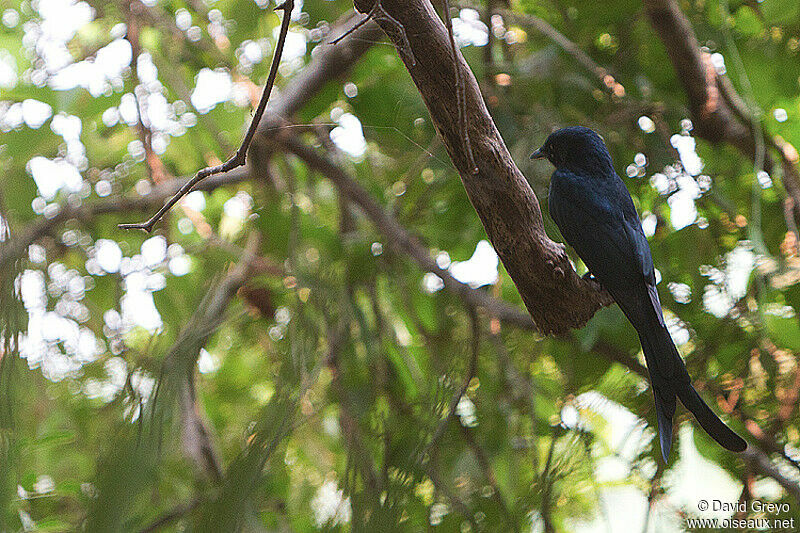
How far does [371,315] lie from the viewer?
1.56 m

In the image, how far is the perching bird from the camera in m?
0.42

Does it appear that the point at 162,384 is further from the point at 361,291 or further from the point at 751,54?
the point at 751,54

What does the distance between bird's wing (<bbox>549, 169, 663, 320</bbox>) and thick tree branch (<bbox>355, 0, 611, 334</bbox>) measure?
2 cm

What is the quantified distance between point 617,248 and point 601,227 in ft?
0.06

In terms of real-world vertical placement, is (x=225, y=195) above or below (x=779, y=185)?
below

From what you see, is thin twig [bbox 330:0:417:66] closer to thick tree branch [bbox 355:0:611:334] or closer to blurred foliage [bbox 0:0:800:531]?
thick tree branch [bbox 355:0:611:334]

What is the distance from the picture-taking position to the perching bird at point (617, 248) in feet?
1.36

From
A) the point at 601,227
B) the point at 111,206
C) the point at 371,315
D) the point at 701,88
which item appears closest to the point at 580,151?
the point at 601,227

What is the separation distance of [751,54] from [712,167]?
0.94 ft

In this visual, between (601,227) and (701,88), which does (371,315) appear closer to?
(701,88)

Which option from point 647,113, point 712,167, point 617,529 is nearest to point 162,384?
point 617,529

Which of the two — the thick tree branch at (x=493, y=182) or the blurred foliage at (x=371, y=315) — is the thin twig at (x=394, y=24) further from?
the blurred foliage at (x=371, y=315)

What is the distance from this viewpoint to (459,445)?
1.06 m

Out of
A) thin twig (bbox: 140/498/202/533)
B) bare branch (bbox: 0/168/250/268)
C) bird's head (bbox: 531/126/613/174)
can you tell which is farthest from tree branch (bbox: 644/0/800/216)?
thin twig (bbox: 140/498/202/533)
